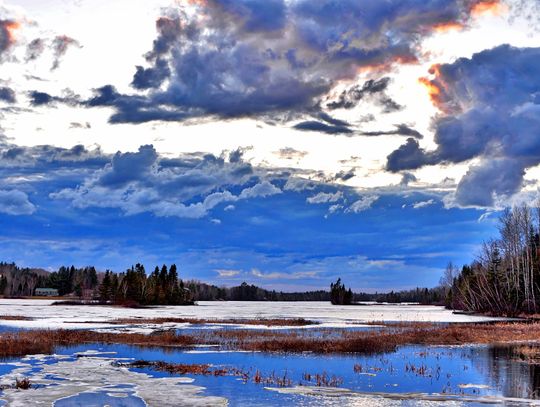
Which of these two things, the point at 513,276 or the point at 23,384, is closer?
the point at 23,384

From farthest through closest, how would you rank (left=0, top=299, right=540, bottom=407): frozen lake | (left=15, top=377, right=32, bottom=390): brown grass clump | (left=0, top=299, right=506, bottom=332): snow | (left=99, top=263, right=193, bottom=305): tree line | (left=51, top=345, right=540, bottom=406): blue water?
(left=99, top=263, right=193, bottom=305): tree line, (left=0, top=299, right=506, bottom=332): snow, (left=51, top=345, right=540, bottom=406): blue water, (left=15, top=377, right=32, bottom=390): brown grass clump, (left=0, top=299, right=540, bottom=407): frozen lake

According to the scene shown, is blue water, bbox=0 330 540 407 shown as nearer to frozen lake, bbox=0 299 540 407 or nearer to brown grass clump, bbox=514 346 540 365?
frozen lake, bbox=0 299 540 407

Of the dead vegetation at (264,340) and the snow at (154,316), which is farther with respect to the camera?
the snow at (154,316)

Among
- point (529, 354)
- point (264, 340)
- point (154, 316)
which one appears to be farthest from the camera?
point (154, 316)

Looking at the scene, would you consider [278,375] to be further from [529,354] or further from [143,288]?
[143,288]

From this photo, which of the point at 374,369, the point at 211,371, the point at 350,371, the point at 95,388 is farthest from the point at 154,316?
the point at 95,388

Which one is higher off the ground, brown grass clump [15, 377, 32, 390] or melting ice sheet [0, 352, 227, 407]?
brown grass clump [15, 377, 32, 390]

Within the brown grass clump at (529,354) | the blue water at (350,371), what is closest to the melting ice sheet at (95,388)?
the blue water at (350,371)

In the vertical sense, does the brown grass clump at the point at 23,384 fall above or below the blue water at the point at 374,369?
above

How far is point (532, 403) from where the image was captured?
21.0 m

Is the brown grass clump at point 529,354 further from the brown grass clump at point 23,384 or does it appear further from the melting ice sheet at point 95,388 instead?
the brown grass clump at point 23,384

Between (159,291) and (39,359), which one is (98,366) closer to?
(39,359)

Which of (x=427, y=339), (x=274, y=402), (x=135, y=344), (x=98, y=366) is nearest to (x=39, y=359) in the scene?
(x=98, y=366)

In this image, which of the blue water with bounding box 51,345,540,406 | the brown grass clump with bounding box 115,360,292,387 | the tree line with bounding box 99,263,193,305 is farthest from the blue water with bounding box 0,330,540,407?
the tree line with bounding box 99,263,193,305
